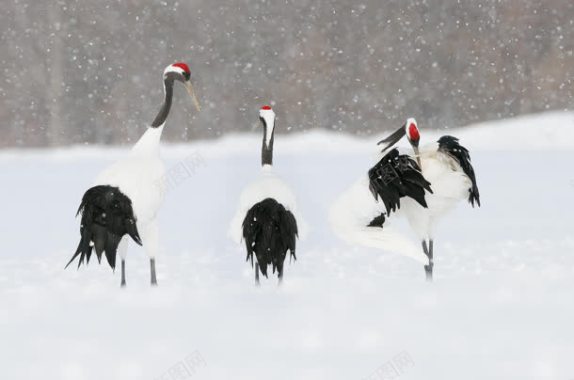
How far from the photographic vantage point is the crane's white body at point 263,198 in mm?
6355

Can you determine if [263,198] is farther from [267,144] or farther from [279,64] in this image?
[279,64]

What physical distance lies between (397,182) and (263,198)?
942 millimetres

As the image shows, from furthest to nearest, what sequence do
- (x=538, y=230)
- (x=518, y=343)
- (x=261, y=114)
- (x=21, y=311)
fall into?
1. (x=538, y=230)
2. (x=261, y=114)
3. (x=21, y=311)
4. (x=518, y=343)

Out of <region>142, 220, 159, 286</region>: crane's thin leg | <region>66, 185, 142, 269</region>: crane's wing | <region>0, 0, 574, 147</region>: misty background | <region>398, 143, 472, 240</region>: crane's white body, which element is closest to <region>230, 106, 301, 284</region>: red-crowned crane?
<region>142, 220, 159, 286</region>: crane's thin leg

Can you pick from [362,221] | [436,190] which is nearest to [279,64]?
[436,190]

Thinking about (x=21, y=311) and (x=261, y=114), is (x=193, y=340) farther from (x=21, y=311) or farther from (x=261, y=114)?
(x=261, y=114)

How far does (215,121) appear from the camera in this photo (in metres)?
23.9

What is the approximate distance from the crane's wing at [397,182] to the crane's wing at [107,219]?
1.71 m

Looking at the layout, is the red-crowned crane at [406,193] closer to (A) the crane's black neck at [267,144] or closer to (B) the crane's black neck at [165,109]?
(A) the crane's black neck at [267,144]

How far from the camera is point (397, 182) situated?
629 centimetres

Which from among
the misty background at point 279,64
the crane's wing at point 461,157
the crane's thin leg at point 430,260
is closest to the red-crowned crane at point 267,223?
the crane's thin leg at point 430,260

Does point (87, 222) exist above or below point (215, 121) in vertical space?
below

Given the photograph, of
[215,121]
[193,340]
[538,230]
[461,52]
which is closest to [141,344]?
[193,340]

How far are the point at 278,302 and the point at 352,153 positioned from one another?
1272 centimetres
